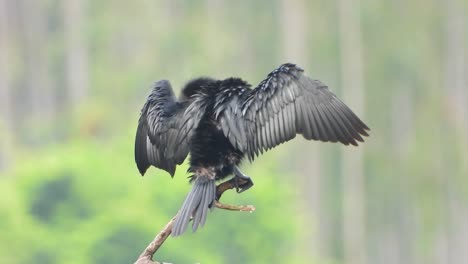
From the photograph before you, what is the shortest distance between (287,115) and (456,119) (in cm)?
3950

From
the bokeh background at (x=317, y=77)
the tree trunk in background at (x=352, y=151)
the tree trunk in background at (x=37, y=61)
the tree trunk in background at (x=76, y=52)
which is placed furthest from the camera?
the tree trunk in background at (x=37, y=61)

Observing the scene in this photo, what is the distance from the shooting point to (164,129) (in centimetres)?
830

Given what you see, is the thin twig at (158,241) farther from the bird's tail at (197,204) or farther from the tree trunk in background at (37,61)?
the tree trunk in background at (37,61)

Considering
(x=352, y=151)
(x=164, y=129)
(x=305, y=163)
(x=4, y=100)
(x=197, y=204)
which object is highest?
(x=164, y=129)

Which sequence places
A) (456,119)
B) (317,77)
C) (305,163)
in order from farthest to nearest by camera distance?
1. (456,119)
2. (305,163)
3. (317,77)

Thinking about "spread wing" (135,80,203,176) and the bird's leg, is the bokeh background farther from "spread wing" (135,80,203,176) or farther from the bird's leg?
the bird's leg

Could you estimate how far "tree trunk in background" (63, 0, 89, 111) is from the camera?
1826 inches

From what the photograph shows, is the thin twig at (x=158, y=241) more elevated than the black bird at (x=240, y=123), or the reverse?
the black bird at (x=240, y=123)

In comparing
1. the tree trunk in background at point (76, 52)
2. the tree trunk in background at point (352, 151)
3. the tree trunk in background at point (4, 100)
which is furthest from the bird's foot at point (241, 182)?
the tree trunk in background at point (76, 52)

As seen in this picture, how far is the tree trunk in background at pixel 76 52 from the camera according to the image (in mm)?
46375

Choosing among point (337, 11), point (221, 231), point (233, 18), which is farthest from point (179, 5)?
point (221, 231)

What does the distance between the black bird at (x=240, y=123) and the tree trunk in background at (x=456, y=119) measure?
3890cm

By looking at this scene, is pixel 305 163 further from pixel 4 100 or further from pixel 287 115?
pixel 287 115

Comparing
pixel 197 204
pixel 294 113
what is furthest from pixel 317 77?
pixel 197 204
